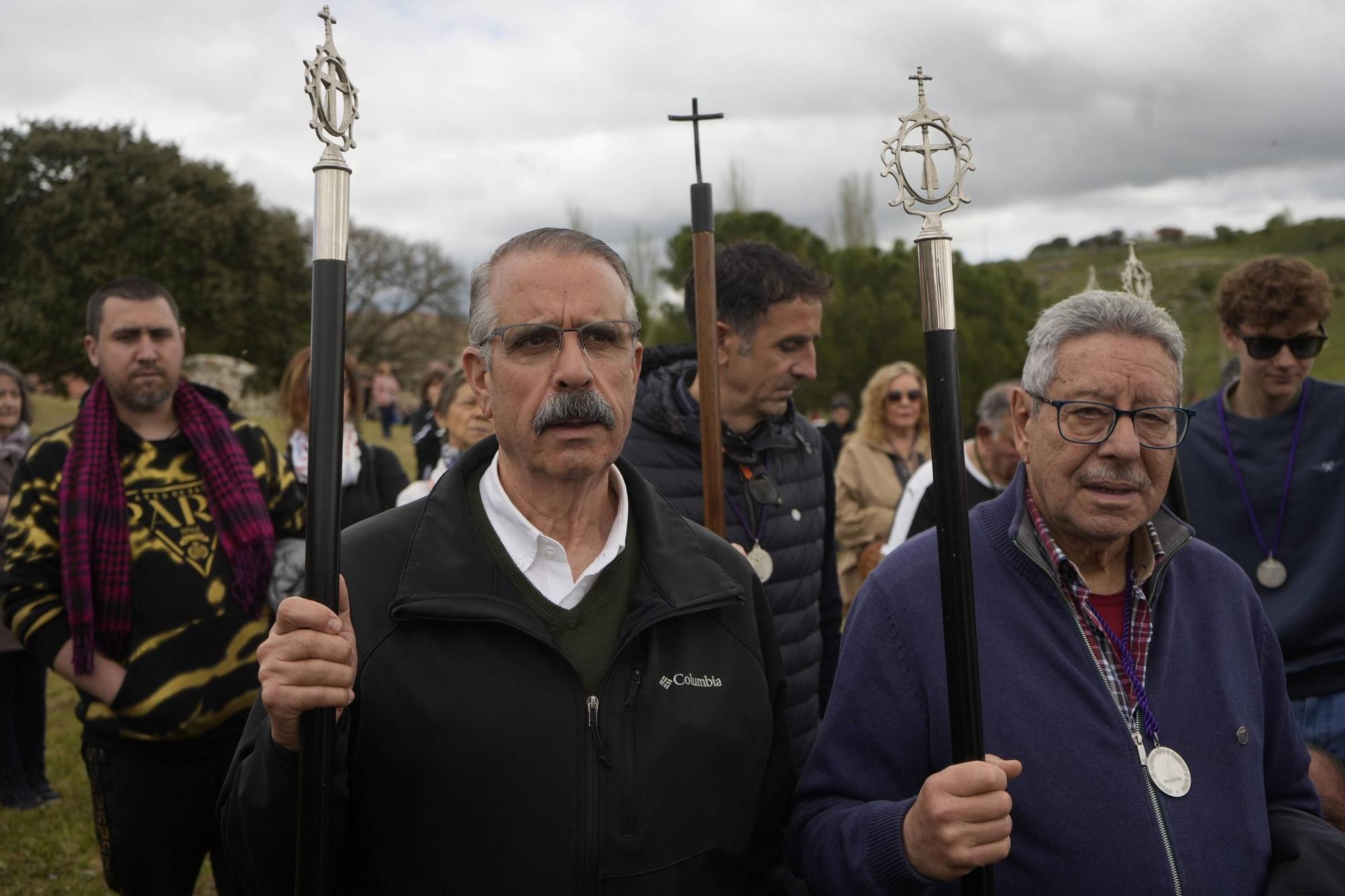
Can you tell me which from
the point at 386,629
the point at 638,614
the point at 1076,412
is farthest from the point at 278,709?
the point at 1076,412

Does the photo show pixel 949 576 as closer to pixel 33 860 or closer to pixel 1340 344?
pixel 33 860

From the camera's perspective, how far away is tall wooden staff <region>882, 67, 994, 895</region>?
1873mm

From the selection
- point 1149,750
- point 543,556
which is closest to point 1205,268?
point 1149,750

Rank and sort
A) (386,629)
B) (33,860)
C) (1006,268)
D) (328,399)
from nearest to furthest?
1. (328,399)
2. (386,629)
3. (33,860)
4. (1006,268)

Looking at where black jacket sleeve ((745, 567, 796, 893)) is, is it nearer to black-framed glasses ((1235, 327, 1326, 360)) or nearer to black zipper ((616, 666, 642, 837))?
black zipper ((616, 666, 642, 837))

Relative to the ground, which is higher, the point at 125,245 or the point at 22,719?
the point at 125,245

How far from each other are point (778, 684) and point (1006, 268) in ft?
80.8

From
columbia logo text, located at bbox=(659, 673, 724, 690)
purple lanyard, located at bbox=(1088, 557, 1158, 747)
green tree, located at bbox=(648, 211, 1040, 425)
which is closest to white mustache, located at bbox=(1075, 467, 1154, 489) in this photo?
purple lanyard, located at bbox=(1088, 557, 1158, 747)

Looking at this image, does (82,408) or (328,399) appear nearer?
→ (328,399)

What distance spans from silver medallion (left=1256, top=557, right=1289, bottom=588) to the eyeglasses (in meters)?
2.81

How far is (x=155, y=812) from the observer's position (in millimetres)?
3480

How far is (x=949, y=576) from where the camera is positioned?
190 centimetres

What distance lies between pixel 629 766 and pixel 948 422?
856 millimetres

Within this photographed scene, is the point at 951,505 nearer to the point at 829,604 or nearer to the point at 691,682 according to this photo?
the point at 691,682
